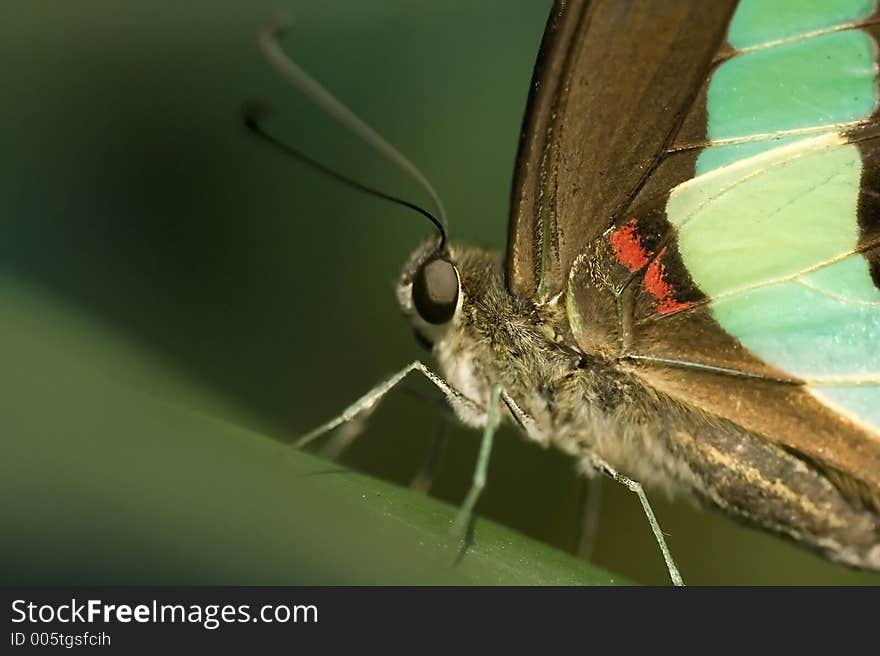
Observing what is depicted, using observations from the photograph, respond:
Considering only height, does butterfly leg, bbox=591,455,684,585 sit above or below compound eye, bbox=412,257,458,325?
below

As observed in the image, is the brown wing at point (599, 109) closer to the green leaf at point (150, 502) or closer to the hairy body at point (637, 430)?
the hairy body at point (637, 430)

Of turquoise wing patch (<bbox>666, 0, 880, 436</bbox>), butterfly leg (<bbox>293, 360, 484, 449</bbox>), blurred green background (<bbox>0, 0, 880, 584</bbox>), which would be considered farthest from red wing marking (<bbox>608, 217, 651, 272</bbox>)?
blurred green background (<bbox>0, 0, 880, 584</bbox>)

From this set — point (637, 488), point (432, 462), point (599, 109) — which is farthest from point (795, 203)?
point (432, 462)

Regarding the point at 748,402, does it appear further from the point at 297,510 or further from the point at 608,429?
the point at 297,510

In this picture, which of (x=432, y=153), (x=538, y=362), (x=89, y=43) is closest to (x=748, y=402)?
(x=538, y=362)

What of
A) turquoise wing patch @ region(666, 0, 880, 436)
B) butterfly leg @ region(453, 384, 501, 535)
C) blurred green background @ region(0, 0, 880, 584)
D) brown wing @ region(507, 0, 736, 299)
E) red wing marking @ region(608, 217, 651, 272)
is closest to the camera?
butterfly leg @ region(453, 384, 501, 535)

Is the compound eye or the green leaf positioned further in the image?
the compound eye

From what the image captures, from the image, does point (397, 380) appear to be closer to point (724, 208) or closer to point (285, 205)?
point (724, 208)

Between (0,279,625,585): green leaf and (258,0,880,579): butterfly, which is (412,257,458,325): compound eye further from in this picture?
(0,279,625,585): green leaf
